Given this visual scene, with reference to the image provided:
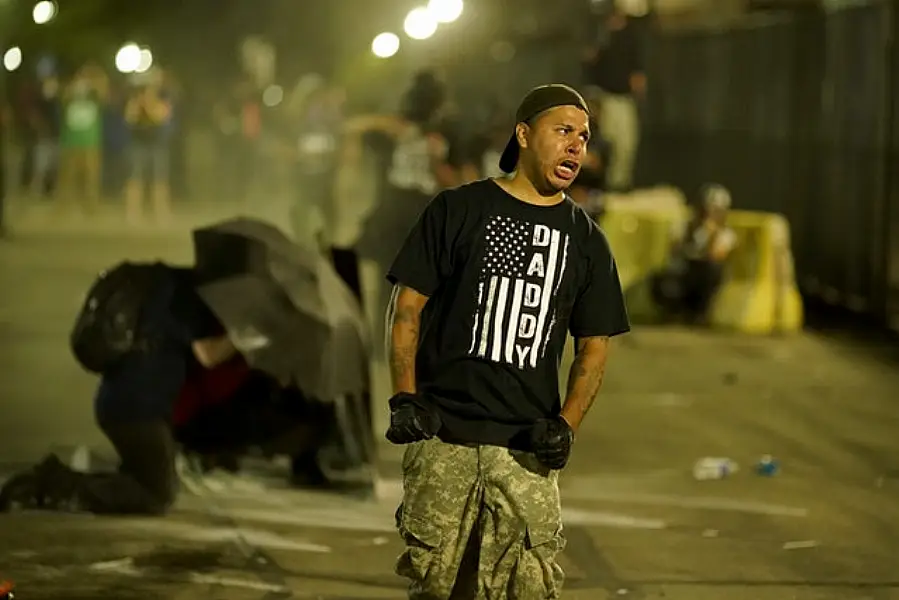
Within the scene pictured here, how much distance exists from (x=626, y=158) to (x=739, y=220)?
4383 mm

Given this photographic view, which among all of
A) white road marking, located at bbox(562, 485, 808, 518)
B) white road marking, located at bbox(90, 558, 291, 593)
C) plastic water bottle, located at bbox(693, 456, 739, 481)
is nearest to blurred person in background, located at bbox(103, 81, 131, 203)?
plastic water bottle, located at bbox(693, 456, 739, 481)

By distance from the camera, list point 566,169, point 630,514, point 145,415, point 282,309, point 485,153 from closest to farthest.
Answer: point 566,169 → point 145,415 → point 282,309 → point 630,514 → point 485,153

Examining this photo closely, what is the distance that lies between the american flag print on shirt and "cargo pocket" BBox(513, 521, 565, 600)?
1.46 ft

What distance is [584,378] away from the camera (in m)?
Result: 4.59

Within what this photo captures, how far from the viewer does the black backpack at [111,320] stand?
689 centimetres

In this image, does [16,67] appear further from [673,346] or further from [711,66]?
[673,346]

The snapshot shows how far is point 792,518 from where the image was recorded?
7.15 meters

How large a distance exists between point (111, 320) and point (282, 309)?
0.69 m

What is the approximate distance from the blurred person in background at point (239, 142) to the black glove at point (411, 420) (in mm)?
21551

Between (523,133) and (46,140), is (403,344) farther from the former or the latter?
(46,140)

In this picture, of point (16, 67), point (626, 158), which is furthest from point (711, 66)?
point (16, 67)

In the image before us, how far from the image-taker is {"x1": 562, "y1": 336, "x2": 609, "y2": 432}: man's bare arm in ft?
15.0

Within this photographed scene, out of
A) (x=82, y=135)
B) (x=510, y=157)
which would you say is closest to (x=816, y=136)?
(x=82, y=135)

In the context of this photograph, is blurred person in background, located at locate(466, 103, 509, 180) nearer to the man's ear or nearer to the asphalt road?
the asphalt road
